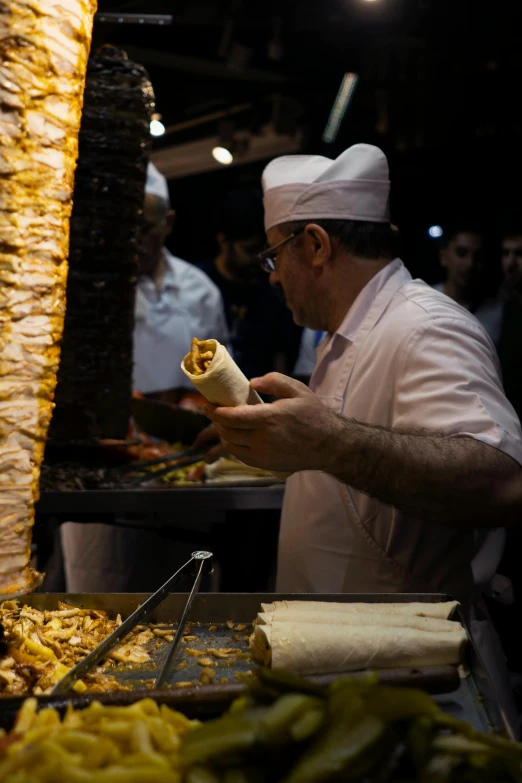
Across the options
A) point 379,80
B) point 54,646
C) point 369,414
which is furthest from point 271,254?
point 379,80

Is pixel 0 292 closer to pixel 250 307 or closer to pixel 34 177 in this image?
pixel 34 177

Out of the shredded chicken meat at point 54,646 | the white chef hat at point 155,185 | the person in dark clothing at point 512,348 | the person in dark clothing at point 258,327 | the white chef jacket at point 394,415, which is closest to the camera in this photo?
the shredded chicken meat at point 54,646

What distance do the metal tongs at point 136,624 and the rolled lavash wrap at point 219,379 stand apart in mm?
388

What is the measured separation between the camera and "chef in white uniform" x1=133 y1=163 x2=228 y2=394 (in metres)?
5.83

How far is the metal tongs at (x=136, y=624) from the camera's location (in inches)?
51.8

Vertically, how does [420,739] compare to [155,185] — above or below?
below

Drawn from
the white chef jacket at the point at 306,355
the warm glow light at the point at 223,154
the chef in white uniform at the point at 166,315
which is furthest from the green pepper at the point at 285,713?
the warm glow light at the point at 223,154

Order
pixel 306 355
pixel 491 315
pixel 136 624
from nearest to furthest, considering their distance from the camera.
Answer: pixel 136 624
pixel 491 315
pixel 306 355

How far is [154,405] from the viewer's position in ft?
14.6

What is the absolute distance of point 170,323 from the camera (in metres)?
6.02

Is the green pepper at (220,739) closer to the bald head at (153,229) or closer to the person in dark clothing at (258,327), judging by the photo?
the bald head at (153,229)

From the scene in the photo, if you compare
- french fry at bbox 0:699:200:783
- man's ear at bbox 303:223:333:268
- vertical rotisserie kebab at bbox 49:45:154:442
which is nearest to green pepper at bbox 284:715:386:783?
french fry at bbox 0:699:200:783

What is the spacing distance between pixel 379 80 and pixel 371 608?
Answer: 6.22 m

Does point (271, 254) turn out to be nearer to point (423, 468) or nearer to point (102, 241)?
point (102, 241)
